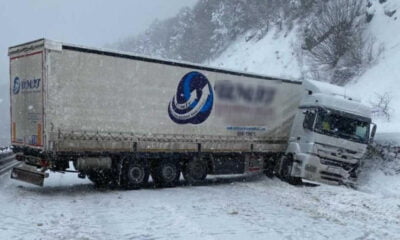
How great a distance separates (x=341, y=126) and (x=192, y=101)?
537 cm

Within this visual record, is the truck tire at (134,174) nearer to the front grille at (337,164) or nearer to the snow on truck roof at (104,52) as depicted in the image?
the snow on truck roof at (104,52)

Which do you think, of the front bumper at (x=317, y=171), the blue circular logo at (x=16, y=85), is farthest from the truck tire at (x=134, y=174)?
the front bumper at (x=317, y=171)

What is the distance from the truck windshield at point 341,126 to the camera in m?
17.1

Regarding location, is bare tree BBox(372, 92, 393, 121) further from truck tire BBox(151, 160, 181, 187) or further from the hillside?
truck tire BBox(151, 160, 181, 187)

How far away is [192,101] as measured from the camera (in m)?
15.4

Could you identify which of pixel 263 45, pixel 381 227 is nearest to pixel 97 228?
pixel 381 227

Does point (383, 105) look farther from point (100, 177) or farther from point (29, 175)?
point (29, 175)

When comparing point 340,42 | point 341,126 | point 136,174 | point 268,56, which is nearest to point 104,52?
point 136,174

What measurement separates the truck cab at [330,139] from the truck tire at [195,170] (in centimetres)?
335

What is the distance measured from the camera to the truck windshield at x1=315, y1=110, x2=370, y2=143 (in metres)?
17.1

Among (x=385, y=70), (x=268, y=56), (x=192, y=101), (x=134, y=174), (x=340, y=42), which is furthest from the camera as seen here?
(x=268, y=56)

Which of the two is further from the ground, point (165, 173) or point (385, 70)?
point (385, 70)

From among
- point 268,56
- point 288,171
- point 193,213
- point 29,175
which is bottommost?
point 193,213

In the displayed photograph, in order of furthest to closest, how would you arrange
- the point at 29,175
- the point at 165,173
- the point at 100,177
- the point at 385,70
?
the point at 385,70
the point at 165,173
the point at 100,177
the point at 29,175
